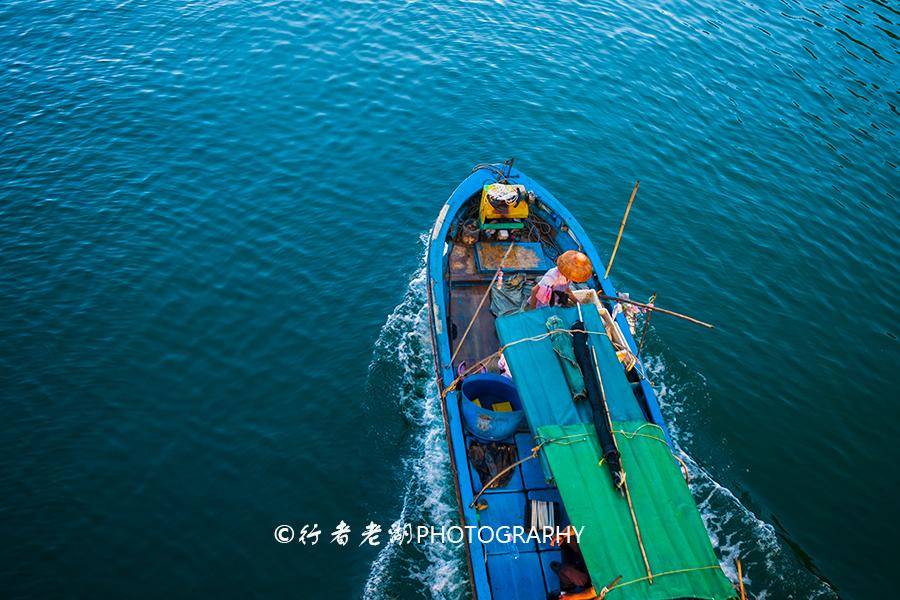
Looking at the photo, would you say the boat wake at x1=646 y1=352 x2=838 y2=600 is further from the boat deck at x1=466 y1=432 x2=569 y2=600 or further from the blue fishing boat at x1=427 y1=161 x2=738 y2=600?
the boat deck at x1=466 y1=432 x2=569 y2=600

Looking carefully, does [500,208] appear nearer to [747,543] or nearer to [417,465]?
[417,465]

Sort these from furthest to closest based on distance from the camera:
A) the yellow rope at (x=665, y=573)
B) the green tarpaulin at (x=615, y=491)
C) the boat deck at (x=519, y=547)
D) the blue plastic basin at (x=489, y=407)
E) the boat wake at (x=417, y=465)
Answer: the boat wake at (x=417, y=465)
the blue plastic basin at (x=489, y=407)
the boat deck at (x=519, y=547)
the green tarpaulin at (x=615, y=491)
the yellow rope at (x=665, y=573)

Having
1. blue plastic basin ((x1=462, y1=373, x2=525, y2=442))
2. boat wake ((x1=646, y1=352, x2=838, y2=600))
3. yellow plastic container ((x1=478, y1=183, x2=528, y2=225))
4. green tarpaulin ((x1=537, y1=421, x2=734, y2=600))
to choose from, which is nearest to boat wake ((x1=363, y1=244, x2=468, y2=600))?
blue plastic basin ((x1=462, y1=373, x2=525, y2=442))

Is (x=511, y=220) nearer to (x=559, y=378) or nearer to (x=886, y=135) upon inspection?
(x=559, y=378)

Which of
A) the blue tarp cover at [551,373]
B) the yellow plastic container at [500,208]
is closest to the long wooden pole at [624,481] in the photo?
the blue tarp cover at [551,373]

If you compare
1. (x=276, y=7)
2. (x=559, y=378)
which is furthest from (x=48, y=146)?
(x=559, y=378)

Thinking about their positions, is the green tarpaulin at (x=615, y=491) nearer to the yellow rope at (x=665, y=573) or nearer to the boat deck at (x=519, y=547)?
the yellow rope at (x=665, y=573)
